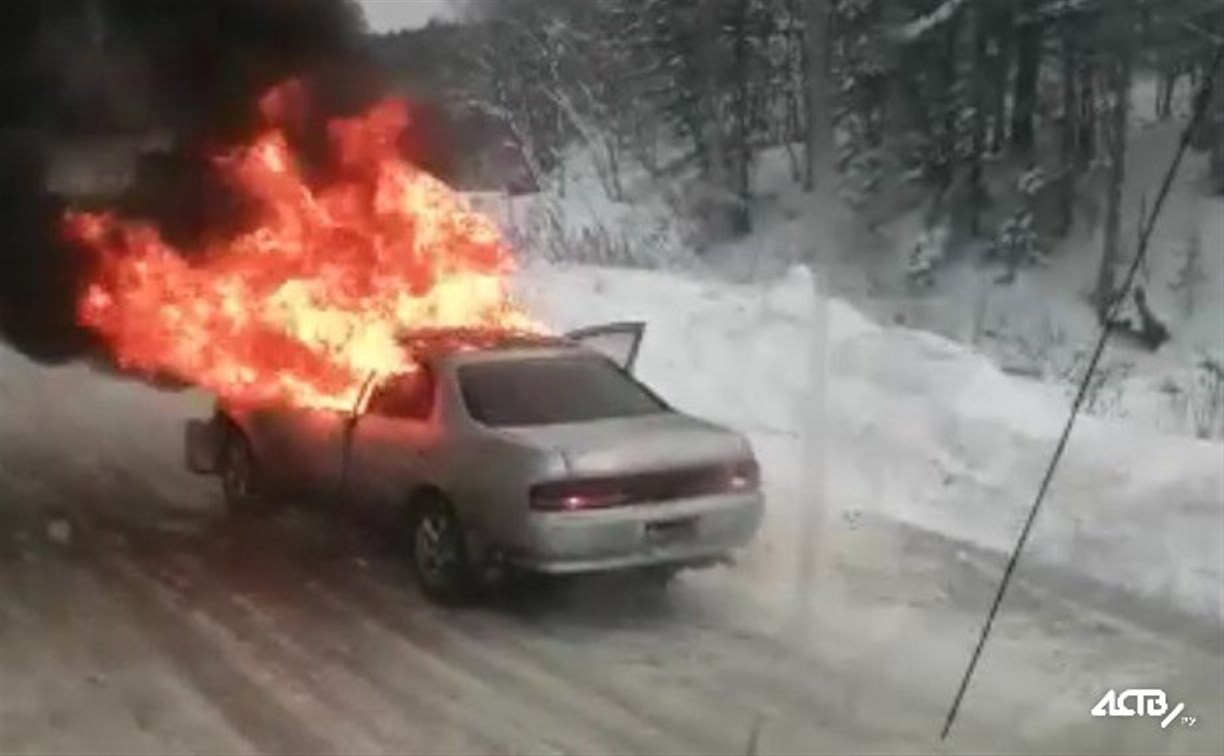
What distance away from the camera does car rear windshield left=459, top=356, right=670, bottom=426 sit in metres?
5.06

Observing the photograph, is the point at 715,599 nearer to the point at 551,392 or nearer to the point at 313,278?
the point at 551,392

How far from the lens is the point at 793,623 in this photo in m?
4.93

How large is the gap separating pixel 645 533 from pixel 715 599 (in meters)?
0.26

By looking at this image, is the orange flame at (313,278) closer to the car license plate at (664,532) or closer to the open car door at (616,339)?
the open car door at (616,339)

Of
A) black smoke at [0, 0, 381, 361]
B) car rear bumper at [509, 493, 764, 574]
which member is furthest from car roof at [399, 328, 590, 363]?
black smoke at [0, 0, 381, 361]

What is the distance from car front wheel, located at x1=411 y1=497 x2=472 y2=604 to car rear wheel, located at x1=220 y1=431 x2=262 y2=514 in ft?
1.57

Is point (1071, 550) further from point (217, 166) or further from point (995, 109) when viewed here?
point (217, 166)

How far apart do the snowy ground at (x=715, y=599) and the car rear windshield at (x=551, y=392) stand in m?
0.10

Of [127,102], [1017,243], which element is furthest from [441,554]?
[127,102]

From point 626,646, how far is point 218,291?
7.52ft

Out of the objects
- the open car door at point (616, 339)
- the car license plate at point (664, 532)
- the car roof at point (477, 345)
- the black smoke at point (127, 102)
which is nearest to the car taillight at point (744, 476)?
the car license plate at point (664, 532)

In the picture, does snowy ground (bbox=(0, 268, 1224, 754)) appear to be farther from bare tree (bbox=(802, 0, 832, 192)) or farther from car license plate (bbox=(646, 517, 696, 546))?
bare tree (bbox=(802, 0, 832, 192))

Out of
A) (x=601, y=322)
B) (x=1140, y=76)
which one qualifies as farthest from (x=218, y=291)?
(x=1140, y=76)

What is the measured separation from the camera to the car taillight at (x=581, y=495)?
4.98m
